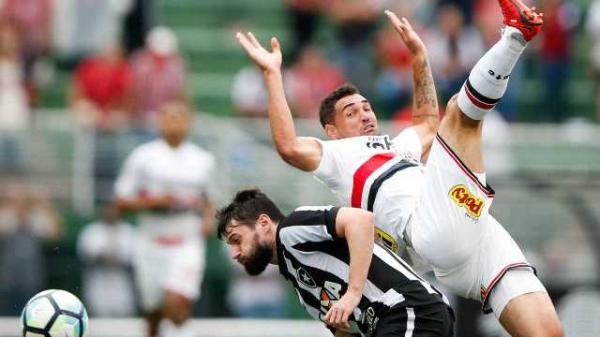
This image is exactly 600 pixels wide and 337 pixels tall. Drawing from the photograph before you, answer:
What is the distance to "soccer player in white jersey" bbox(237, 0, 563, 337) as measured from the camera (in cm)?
838

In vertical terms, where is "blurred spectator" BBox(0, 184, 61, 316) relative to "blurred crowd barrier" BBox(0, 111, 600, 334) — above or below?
below

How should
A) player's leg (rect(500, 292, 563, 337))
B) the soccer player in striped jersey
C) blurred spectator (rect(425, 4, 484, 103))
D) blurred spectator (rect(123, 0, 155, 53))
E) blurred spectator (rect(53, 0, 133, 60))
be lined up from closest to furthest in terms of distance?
1. the soccer player in striped jersey
2. player's leg (rect(500, 292, 563, 337))
3. blurred spectator (rect(425, 4, 484, 103))
4. blurred spectator (rect(123, 0, 155, 53))
5. blurred spectator (rect(53, 0, 133, 60))

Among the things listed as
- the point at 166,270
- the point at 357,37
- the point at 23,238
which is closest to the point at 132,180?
the point at 166,270

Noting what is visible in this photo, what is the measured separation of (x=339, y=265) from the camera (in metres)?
8.07

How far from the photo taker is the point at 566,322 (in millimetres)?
13258

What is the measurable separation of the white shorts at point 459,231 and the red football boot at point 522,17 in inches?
32.2

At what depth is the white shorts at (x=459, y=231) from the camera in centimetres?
856

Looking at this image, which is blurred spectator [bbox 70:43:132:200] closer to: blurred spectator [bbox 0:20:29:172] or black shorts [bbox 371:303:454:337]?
blurred spectator [bbox 0:20:29:172]

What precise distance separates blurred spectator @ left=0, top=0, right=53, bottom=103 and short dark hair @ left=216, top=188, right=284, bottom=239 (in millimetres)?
9857

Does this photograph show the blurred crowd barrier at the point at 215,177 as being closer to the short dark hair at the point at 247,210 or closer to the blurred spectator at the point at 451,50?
the blurred spectator at the point at 451,50

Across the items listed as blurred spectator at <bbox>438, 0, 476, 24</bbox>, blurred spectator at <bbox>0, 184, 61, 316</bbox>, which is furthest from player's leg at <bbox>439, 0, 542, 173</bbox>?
blurred spectator at <bbox>438, 0, 476, 24</bbox>

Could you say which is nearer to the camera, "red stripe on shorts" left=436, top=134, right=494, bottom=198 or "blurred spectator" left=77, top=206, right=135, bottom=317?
"red stripe on shorts" left=436, top=134, right=494, bottom=198

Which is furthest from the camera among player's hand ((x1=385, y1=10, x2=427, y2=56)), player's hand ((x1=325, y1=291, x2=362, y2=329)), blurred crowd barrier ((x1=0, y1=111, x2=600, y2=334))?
blurred crowd barrier ((x1=0, y1=111, x2=600, y2=334))

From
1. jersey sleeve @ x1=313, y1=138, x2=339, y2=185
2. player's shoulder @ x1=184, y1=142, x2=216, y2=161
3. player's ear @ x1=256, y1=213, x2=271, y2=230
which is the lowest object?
player's shoulder @ x1=184, y1=142, x2=216, y2=161
